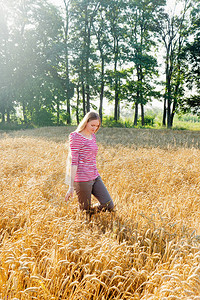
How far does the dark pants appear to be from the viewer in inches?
139

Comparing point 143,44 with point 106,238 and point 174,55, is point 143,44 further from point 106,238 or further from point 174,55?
point 106,238

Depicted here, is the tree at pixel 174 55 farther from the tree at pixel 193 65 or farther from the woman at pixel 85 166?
the woman at pixel 85 166

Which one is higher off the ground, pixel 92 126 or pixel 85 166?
pixel 92 126

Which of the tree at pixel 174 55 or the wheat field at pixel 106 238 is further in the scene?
the tree at pixel 174 55

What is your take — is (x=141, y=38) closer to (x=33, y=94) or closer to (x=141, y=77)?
(x=141, y=77)

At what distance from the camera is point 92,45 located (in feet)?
96.5

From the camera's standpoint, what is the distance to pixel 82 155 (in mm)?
3516

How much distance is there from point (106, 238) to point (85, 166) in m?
1.40

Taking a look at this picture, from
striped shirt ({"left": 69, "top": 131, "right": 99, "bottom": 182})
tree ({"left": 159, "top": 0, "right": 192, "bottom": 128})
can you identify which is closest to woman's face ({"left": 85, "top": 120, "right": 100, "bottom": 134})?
striped shirt ({"left": 69, "top": 131, "right": 99, "bottom": 182})

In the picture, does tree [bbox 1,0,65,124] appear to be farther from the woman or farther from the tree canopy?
the woman

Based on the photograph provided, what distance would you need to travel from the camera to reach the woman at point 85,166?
11.3ft

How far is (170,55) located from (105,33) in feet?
27.6

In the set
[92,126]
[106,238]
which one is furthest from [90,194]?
[106,238]

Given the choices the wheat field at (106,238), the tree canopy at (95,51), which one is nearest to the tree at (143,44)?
the tree canopy at (95,51)
